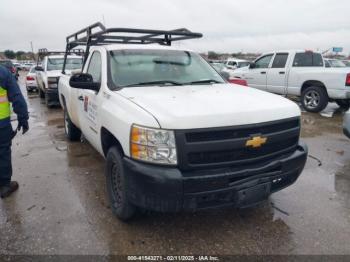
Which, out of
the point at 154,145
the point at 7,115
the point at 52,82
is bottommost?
the point at 154,145

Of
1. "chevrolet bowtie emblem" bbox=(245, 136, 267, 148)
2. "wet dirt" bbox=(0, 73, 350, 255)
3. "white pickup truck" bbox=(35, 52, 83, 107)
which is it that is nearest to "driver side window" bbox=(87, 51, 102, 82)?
"wet dirt" bbox=(0, 73, 350, 255)

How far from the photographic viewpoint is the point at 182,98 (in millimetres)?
2961

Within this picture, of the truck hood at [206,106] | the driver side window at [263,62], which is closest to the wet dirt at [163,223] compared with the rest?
the truck hood at [206,106]

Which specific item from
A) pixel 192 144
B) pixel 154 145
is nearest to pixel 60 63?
pixel 154 145

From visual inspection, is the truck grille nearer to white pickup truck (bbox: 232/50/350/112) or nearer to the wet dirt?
the wet dirt

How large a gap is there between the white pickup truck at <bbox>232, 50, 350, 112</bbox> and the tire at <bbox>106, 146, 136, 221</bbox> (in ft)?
25.0

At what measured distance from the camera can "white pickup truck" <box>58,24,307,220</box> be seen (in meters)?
2.50

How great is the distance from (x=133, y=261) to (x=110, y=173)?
39.2 inches

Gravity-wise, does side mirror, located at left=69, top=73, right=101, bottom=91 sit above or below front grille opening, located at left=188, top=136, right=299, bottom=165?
above

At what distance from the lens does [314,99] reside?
30.6ft

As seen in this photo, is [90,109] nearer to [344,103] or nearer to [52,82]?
[52,82]

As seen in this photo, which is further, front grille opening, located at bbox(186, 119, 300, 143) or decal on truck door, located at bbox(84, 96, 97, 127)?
decal on truck door, located at bbox(84, 96, 97, 127)

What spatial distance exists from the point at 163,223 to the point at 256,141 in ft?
4.20

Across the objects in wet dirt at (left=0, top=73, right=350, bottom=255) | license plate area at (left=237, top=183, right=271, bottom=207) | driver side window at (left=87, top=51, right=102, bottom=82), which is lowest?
wet dirt at (left=0, top=73, right=350, bottom=255)
